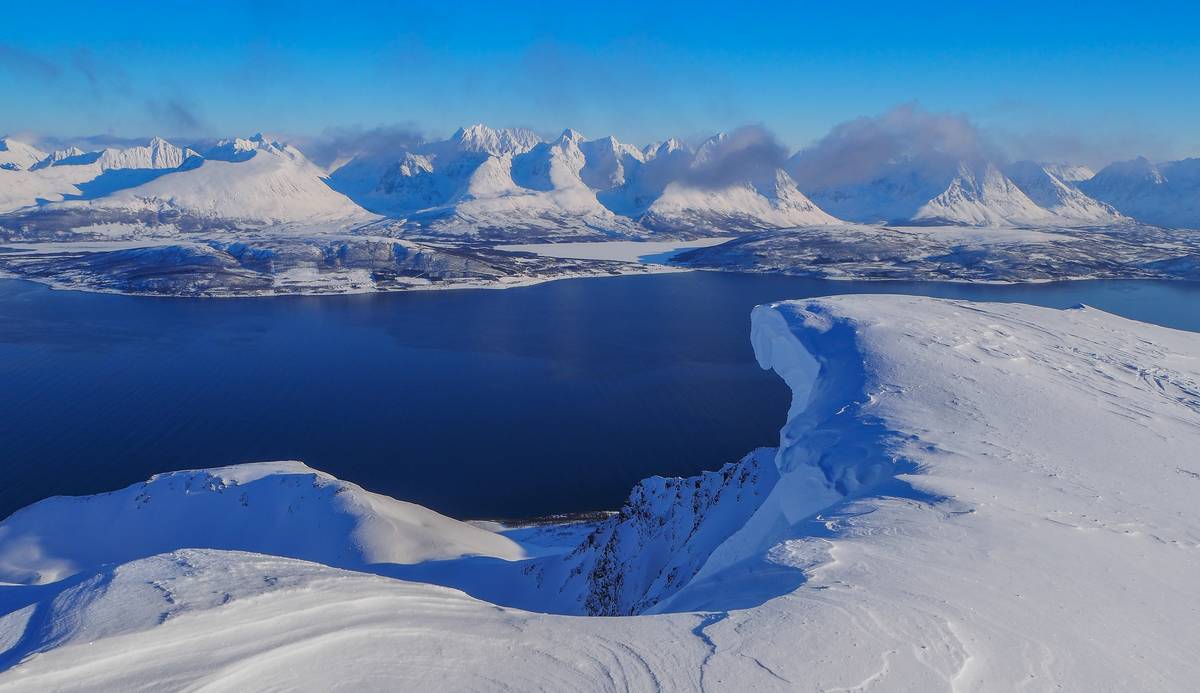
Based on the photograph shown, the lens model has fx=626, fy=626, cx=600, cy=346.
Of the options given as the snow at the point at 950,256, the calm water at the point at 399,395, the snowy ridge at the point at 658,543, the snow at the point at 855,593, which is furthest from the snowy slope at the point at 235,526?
the snow at the point at 950,256

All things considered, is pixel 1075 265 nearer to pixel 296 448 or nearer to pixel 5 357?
pixel 296 448

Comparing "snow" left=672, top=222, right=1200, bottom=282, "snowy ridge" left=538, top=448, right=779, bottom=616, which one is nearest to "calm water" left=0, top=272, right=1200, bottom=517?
"snowy ridge" left=538, top=448, right=779, bottom=616

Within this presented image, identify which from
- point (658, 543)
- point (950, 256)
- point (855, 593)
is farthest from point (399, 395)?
point (950, 256)

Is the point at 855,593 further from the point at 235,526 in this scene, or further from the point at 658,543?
the point at 235,526

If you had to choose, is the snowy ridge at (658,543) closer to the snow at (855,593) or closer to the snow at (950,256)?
the snow at (855,593)

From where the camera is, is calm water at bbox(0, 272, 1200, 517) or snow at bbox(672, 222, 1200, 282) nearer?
calm water at bbox(0, 272, 1200, 517)

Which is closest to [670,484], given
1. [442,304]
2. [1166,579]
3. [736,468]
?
[736,468]

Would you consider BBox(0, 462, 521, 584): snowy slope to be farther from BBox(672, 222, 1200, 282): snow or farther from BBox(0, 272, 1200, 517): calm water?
BBox(672, 222, 1200, 282): snow
